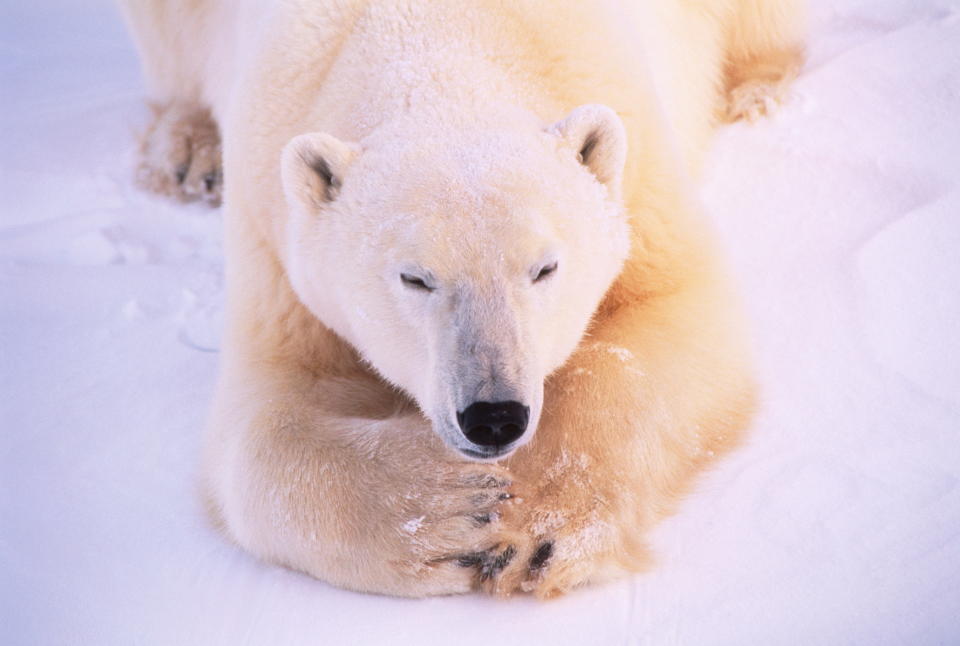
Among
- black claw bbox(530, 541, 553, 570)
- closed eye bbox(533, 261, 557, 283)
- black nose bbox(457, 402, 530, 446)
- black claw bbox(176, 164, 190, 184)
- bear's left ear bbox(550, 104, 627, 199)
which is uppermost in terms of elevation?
bear's left ear bbox(550, 104, 627, 199)

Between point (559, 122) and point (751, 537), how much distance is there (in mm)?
1115

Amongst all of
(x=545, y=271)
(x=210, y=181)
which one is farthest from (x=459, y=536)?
(x=210, y=181)

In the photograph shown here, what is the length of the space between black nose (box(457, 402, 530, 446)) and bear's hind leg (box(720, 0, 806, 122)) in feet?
9.34

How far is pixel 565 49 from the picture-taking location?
288 centimetres

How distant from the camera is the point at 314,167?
2525mm

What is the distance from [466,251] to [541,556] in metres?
0.72

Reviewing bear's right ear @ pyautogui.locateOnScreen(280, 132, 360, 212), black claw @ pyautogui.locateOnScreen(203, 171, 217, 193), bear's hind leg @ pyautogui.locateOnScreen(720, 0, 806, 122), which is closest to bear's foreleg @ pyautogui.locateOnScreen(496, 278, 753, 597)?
bear's right ear @ pyautogui.locateOnScreen(280, 132, 360, 212)

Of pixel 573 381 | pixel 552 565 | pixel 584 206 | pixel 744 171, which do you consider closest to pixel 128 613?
pixel 552 565

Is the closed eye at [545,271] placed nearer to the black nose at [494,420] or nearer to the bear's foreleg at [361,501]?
the black nose at [494,420]

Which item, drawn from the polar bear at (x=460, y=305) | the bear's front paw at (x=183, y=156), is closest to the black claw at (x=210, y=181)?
→ the bear's front paw at (x=183, y=156)

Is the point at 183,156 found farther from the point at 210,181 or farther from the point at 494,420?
the point at 494,420

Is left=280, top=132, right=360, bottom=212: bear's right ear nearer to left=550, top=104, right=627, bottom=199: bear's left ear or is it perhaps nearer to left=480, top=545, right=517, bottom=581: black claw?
left=550, top=104, right=627, bottom=199: bear's left ear

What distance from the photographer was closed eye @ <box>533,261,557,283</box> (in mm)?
2307

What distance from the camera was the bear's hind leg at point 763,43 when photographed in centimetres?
461
